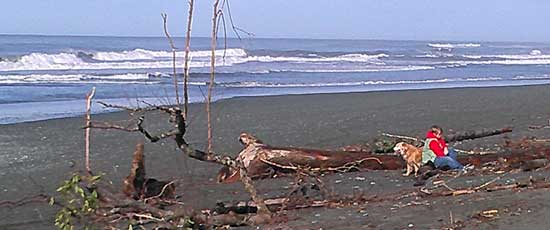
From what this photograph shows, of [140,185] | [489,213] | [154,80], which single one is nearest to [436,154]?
[489,213]

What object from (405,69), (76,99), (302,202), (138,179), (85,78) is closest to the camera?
(302,202)

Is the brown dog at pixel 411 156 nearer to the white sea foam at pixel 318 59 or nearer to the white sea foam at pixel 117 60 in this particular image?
the white sea foam at pixel 117 60

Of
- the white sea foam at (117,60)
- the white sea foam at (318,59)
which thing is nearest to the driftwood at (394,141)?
the white sea foam at (117,60)

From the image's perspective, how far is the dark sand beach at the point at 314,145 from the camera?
253 inches

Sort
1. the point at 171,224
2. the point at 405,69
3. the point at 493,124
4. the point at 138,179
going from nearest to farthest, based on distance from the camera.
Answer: the point at 171,224 → the point at 138,179 → the point at 493,124 → the point at 405,69

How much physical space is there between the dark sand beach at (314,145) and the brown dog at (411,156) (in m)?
0.18

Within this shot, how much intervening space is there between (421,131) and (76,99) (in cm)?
1080

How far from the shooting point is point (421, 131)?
519 inches

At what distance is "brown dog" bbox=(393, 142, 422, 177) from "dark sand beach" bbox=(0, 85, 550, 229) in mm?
184

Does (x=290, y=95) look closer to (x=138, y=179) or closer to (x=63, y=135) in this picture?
(x=63, y=135)

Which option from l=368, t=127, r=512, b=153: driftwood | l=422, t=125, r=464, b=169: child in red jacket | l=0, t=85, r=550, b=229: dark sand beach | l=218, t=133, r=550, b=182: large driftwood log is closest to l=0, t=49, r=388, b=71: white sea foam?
l=0, t=85, r=550, b=229: dark sand beach

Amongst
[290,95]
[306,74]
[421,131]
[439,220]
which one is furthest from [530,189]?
[306,74]

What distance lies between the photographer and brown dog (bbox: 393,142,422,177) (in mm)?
8641

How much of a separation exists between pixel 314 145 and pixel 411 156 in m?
3.16
